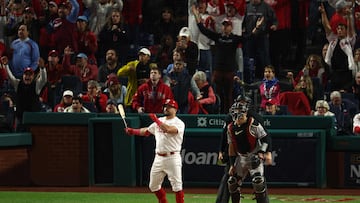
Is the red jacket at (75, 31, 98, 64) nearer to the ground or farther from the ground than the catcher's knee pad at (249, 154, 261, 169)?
farther from the ground

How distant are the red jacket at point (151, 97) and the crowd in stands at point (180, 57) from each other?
18mm

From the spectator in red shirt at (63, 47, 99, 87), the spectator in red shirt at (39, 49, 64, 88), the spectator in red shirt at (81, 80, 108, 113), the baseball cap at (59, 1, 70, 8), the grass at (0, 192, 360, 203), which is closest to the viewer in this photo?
the grass at (0, 192, 360, 203)

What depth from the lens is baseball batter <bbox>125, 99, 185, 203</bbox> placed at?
14.5 m

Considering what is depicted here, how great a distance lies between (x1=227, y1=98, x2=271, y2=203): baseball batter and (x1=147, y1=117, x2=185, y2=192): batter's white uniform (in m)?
0.98

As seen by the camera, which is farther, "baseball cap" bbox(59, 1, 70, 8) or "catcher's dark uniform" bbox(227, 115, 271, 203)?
"baseball cap" bbox(59, 1, 70, 8)

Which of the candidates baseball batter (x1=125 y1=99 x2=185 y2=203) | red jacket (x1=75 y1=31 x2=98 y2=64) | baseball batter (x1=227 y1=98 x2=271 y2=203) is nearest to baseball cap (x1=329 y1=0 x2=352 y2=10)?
red jacket (x1=75 y1=31 x2=98 y2=64)

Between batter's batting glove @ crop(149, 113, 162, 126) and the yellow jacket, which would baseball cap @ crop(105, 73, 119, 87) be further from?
batter's batting glove @ crop(149, 113, 162, 126)

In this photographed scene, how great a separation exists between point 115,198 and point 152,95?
7.51 ft

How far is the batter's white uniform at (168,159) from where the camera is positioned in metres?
14.6

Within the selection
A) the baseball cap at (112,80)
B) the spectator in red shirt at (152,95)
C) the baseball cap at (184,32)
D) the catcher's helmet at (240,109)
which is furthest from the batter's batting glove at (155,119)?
the baseball cap at (184,32)

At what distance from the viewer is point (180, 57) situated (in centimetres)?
1892

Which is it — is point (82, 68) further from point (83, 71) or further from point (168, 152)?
point (168, 152)

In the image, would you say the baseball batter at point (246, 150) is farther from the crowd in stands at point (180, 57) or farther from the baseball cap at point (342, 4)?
the baseball cap at point (342, 4)

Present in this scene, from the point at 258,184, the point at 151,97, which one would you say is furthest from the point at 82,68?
the point at 258,184
